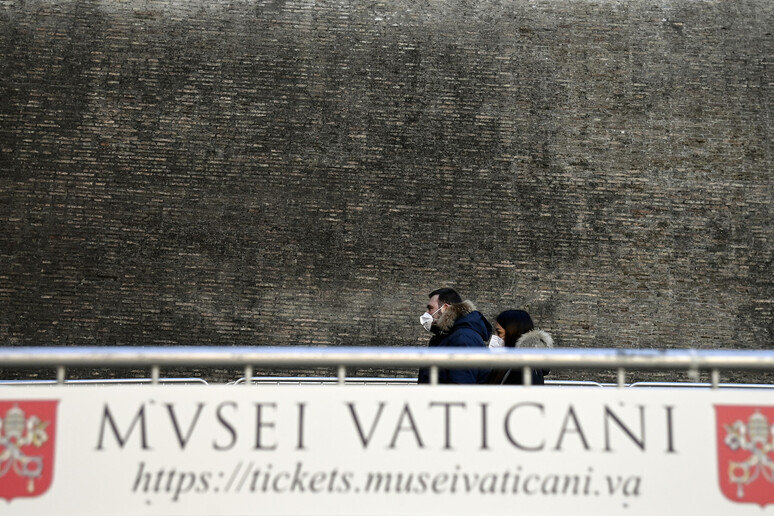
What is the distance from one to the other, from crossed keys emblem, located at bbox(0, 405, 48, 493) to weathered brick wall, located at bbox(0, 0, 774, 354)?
928 centimetres

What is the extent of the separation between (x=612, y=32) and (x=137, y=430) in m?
12.8

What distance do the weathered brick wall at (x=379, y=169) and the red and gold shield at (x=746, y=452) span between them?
9.39 metres

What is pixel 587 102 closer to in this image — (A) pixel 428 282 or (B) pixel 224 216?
(A) pixel 428 282

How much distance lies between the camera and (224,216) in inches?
515

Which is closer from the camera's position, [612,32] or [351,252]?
[351,252]

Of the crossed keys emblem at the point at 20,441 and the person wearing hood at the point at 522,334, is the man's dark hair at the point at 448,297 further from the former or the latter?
the crossed keys emblem at the point at 20,441

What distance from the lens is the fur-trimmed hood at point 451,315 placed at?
527cm

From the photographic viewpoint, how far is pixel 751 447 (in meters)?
3.21

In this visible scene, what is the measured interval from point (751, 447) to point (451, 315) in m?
2.33

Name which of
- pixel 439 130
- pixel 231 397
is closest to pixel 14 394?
pixel 231 397

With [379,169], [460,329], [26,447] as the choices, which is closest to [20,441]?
[26,447]

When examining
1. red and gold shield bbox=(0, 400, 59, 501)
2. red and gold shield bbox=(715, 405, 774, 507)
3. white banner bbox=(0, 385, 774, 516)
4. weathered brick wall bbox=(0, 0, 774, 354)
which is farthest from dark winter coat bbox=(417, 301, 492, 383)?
weathered brick wall bbox=(0, 0, 774, 354)

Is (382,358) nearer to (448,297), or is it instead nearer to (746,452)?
(746,452)

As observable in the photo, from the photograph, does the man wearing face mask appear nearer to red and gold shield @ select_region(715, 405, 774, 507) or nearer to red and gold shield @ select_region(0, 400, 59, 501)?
red and gold shield @ select_region(715, 405, 774, 507)
